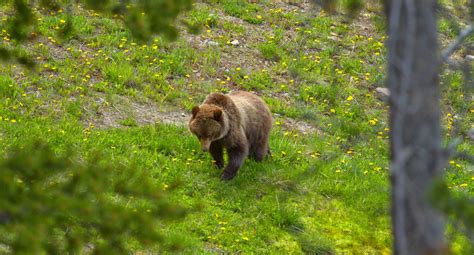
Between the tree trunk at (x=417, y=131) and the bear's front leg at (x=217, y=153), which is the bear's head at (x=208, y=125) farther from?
the tree trunk at (x=417, y=131)

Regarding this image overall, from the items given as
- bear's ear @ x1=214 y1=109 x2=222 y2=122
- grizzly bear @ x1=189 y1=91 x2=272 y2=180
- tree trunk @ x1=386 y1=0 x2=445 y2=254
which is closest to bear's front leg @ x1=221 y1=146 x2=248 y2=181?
grizzly bear @ x1=189 y1=91 x2=272 y2=180

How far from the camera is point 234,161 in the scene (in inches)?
372

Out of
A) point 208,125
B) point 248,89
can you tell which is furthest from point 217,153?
point 248,89

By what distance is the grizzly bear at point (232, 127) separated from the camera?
30.5 feet

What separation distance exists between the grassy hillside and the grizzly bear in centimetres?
20

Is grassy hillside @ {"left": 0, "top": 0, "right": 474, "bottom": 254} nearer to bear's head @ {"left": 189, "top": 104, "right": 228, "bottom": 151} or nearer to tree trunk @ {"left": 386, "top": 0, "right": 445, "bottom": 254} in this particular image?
bear's head @ {"left": 189, "top": 104, "right": 228, "bottom": 151}

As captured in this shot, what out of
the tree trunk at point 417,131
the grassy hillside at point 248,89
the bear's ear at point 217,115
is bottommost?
the grassy hillside at point 248,89

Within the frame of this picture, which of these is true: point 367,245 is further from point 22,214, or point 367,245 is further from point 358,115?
point 22,214

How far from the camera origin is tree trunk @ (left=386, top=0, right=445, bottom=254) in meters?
2.65

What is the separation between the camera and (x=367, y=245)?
8.71 meters

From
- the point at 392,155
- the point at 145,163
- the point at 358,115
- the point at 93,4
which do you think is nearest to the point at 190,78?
the point at 358,115

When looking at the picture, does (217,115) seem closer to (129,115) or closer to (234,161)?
(234,161)

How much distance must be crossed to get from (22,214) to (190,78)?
323 inches

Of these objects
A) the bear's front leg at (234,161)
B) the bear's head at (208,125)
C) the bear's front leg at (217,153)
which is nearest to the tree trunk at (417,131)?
the bear's head at (208,125)
